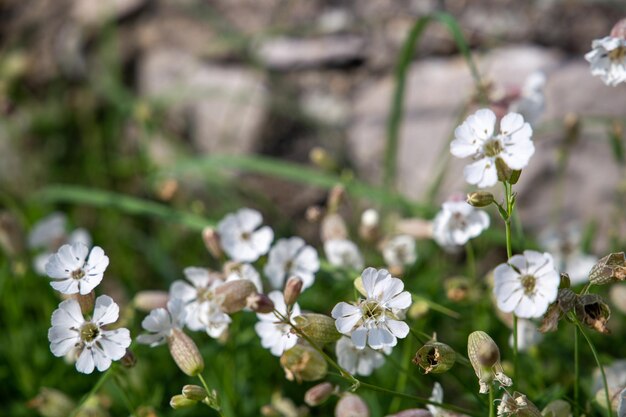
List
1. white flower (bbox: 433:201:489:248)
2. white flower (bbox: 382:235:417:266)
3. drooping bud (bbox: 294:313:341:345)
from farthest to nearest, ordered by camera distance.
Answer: white flower (bbox: 382:235:417:266), white flower (bbox: 433:201:489:248), drooping bud (bbox: 294:313:341:345)

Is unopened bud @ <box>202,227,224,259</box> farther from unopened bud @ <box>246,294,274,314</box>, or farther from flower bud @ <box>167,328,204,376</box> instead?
unopened bud @ <box>246,294,274,314</box>

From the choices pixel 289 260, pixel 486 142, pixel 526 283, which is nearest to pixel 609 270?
pixel 526 283

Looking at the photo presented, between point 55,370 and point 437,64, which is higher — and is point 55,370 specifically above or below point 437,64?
below

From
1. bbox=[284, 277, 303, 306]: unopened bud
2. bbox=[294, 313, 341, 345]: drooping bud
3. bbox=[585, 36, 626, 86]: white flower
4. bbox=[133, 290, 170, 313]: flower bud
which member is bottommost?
bbox=[133, 290, 170, 313]: flower bud

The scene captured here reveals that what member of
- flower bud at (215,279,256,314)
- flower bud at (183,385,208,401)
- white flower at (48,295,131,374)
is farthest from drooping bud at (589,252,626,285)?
white flower at (48,295,131,374)

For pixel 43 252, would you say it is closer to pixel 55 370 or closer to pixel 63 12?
pixel 55 370

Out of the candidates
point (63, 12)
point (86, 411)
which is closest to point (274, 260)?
point (86, 411)
